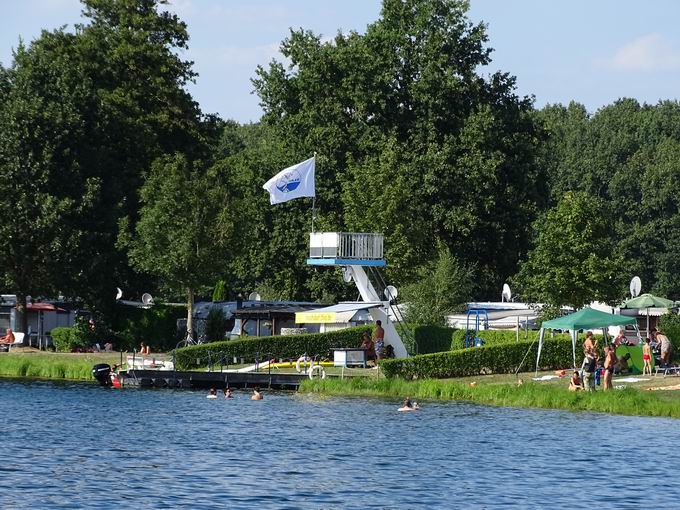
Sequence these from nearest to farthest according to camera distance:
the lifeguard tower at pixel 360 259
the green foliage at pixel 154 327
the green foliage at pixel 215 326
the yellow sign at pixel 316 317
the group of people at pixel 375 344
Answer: the group of people at pixel 375 344
the yellow sign at pixel 316 317
the lifeguard tower at pixel 360 259
the green foliage at pixel 215 326
the green foliage at pixel 154 327

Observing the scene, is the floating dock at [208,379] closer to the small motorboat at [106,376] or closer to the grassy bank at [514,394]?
the small motorboat at [106,376]

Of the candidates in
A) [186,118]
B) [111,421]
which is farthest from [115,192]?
[111,421]

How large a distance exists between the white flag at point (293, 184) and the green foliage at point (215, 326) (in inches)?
343

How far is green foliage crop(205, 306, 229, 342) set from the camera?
6875 cm

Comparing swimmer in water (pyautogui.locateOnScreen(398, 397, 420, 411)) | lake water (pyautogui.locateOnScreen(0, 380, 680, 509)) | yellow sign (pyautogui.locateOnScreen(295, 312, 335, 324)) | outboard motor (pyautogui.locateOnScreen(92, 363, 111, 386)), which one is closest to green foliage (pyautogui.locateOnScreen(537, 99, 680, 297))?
yellow sign (pyautogui.locateOnScreen(295, 312, 335, 324))

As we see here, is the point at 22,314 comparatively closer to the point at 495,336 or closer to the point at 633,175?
the point at 495,336

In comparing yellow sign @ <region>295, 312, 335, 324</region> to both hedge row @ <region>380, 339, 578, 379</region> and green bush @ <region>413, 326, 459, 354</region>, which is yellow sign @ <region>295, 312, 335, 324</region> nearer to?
green bush @ <region>413, 326, 459, 354</region>

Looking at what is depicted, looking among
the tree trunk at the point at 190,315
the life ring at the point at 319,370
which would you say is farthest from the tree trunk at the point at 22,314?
the life ring at the point at 319,370

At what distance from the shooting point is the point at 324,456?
3484 centimetres

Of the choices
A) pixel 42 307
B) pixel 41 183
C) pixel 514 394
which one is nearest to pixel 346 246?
pixel 514 394

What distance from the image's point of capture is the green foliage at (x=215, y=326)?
68.8m

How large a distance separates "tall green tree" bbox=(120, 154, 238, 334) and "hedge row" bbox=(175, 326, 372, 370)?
8.82 m

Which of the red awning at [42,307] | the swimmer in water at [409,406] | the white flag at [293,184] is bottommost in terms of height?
the swimmer in water at [409,406]

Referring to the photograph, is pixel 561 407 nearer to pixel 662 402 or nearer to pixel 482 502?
pixel 662 402
